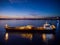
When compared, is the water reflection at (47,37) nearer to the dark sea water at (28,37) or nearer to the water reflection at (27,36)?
the dark sea water at (28,37)

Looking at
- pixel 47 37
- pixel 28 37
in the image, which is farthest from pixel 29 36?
pixel 47 37

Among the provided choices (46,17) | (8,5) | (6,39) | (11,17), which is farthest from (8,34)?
(46,17)

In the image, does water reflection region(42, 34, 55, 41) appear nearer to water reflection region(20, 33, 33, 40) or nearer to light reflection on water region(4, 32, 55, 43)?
light reflection on water region(4, 32, 55, 43)

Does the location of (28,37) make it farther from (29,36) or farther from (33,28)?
(33,28)

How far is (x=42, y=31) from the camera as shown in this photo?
205 centimetres

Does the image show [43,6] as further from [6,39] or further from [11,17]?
[6,39]

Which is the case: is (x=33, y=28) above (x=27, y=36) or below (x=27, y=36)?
above

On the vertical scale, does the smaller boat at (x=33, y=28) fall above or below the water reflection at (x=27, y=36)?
above

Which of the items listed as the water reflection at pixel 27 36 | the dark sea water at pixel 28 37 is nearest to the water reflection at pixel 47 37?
the dark sea water at pixel 28 37

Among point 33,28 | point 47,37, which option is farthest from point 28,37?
point 47,37

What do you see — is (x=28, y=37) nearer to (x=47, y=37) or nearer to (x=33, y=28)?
(x=33, y=28)

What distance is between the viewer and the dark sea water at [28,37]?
2029 millimetres

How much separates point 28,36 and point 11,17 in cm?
36

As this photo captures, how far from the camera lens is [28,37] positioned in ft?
6.72
